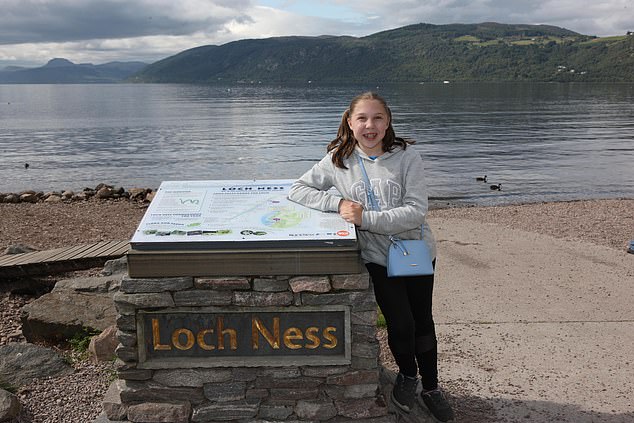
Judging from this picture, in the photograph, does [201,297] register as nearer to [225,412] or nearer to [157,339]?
[157,339]

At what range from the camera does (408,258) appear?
3.56m

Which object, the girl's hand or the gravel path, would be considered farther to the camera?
the gravel path

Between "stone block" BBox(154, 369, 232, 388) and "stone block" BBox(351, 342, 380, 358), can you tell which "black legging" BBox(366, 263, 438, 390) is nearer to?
"stone block" BBox(351, 342, 380, 358)

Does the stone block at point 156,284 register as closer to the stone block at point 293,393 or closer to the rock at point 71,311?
the stone block at point 293,393

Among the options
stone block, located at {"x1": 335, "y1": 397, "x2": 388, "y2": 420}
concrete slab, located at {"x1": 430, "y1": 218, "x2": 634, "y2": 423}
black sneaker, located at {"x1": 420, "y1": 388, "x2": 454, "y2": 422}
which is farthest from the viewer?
concrete slab, located at {"x1": 430, "y1": 218, "x2": 634, "y2": 423}

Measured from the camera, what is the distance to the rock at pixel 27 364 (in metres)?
4.82

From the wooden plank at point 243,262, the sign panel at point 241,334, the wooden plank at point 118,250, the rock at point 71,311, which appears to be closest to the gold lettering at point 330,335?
the sign panel at point 241,334

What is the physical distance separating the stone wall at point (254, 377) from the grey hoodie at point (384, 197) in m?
0.33

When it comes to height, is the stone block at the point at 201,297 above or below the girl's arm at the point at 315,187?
below

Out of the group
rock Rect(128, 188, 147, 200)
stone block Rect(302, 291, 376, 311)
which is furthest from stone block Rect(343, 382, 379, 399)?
rock Rect(128, 188, 147, 200)

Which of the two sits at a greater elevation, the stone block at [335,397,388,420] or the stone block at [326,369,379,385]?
the stone block at [326,369,379,385]

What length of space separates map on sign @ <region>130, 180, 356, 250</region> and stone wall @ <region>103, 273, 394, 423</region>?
24cm

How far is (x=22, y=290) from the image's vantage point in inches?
288

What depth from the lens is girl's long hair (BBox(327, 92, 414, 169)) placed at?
149 inches
